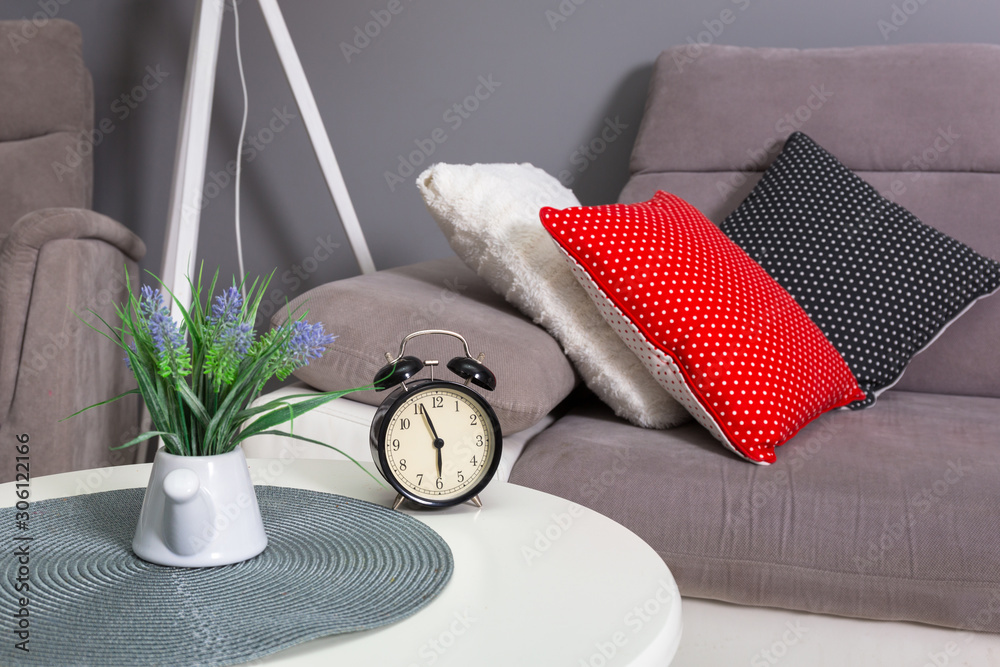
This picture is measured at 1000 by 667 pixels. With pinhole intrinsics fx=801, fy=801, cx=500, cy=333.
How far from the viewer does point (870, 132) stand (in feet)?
4.90

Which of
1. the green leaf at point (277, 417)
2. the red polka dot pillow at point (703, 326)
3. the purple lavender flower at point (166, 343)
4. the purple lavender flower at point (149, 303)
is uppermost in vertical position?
the purple lavender flower at point (149, 303)

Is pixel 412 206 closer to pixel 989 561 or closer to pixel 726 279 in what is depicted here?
pixel 726 279

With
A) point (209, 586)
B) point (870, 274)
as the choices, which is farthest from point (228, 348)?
point (870, 274)

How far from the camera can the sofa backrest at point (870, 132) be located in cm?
141

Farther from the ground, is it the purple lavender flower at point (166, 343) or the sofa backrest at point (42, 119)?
the sofa backrest at point (42, 119)

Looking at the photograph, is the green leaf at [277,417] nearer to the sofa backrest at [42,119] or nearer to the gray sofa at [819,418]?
the gray sofa at [819,418]

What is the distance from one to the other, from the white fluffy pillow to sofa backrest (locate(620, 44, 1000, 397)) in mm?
479

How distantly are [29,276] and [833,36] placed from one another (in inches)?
63.7

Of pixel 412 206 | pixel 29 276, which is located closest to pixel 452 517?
pixel 29 276

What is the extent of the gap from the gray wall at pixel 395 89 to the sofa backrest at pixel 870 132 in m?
0.18

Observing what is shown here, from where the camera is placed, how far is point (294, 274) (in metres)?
2.16

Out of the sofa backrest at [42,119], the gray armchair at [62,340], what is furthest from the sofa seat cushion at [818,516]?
the sofa backrest at [42,119]

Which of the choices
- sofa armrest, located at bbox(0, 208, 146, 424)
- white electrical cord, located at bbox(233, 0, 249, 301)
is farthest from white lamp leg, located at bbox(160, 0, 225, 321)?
white electrical cord, located at bbox(233, 0, 249, 301)

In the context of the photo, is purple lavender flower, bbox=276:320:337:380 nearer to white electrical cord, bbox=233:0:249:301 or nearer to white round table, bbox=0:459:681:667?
white round table, bbox=0:459:681:667
